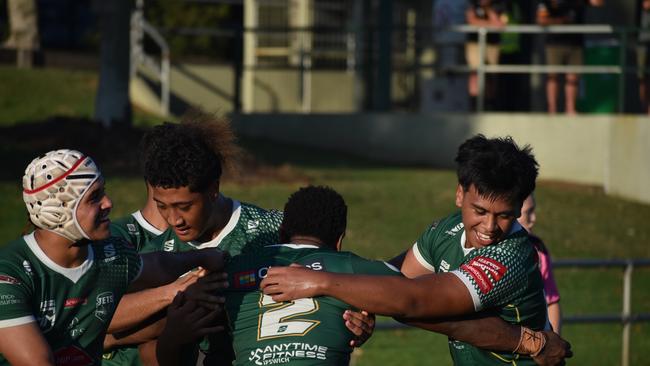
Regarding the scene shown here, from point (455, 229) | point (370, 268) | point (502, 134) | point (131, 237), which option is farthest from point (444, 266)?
point (502, 134)

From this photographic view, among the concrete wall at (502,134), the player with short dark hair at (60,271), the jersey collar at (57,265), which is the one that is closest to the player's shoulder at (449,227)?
the player with short dark hair at (60,271)

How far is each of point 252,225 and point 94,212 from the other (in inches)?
42.1

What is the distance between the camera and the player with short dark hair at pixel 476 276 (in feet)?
15.5

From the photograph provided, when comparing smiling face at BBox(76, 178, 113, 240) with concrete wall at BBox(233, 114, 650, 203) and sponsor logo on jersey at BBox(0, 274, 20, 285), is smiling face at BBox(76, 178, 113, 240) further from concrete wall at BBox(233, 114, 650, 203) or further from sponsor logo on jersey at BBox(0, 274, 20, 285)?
concrete wall at BBox(233, 114, 650, 203)

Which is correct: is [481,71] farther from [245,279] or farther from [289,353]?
[289,353]

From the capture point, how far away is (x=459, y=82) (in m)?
20.9

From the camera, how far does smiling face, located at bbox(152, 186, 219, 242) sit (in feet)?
17.1

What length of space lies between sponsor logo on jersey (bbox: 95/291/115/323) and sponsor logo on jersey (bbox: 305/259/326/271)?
886 mm

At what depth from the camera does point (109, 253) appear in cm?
505

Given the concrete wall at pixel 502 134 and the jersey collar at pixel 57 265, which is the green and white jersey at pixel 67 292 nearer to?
the jersey collar at pixel 57 265

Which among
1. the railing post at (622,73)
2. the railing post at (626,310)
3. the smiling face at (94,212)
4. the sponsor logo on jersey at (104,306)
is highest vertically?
the railing post at (622,73)

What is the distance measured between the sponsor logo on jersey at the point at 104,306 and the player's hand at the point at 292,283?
2.42 ft

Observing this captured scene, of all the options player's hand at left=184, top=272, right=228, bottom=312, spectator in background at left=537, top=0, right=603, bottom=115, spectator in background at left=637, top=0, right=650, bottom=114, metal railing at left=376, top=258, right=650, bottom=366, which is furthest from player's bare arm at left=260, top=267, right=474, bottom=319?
spectator in background at left=537, top=0, right=603, bottom=115

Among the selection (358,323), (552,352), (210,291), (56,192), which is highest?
(56,192)
